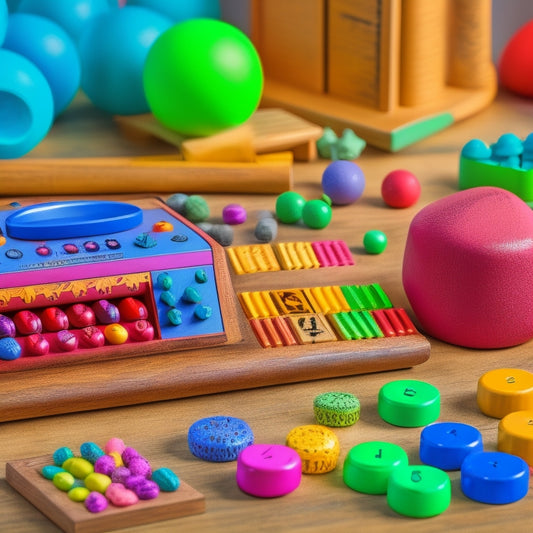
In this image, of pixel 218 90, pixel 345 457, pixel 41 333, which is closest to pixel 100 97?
pixel 218 90

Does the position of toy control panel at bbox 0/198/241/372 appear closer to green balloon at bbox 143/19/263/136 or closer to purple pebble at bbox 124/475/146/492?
purple pebble at bbox 124/475/146/492

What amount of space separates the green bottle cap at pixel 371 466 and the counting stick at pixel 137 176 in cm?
61

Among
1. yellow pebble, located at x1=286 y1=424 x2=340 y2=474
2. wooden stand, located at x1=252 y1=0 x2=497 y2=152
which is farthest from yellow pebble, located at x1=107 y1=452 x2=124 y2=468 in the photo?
wooden stand, located at x1=252 y1=0 x2=497 y2=152

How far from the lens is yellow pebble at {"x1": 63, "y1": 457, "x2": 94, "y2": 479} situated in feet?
2.48

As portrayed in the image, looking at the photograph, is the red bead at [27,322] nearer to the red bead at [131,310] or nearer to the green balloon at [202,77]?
the red bead at [131,310]

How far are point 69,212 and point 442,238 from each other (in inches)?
14.2

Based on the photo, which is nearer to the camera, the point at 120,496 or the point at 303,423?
the point at 120,496

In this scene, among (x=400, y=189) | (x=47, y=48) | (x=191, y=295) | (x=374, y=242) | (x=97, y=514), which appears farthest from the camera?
(x=47, y=48)

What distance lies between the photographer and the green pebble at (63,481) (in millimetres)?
741

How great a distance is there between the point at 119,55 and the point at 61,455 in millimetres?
849

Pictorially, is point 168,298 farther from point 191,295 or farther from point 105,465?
point 105,465

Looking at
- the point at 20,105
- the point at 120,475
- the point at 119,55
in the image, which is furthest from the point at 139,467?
the point at 119,55

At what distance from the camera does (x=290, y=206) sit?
4.09ft

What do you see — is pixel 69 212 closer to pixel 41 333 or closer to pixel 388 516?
pixel 41 333
